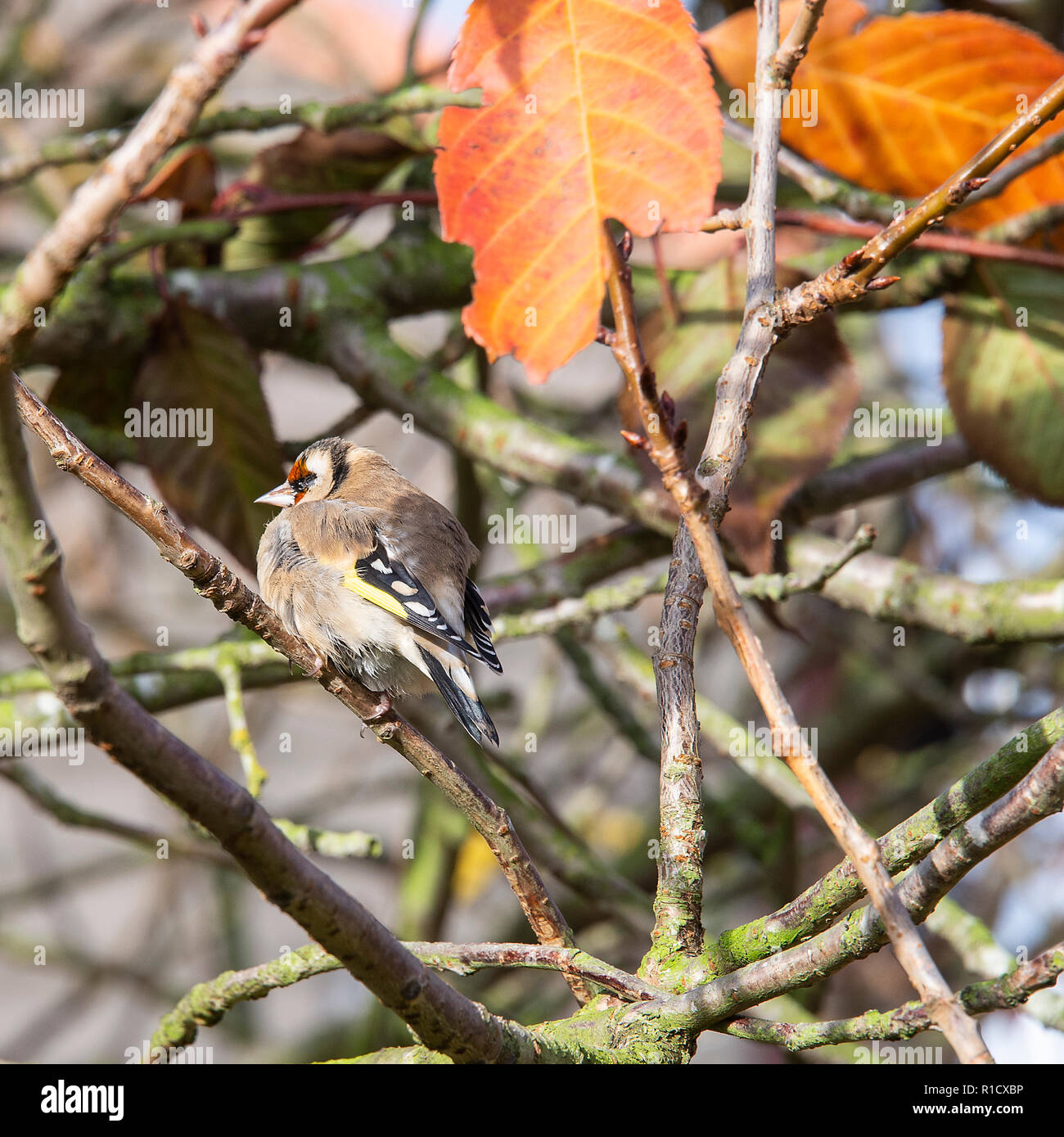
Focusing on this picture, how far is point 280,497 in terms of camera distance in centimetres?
281

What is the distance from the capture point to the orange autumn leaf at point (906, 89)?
2330 mm

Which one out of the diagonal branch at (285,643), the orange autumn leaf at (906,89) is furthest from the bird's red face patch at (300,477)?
the orange autumn leaf at (906,89)

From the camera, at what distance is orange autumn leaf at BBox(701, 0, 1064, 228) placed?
7.64 feet

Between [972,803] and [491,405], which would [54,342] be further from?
[972,803]

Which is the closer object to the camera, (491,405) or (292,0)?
(292,0)

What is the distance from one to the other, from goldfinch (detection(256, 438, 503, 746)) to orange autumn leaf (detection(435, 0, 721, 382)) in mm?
1163

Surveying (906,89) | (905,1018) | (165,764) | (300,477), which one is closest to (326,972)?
(165,764)

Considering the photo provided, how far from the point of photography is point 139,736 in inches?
37.3

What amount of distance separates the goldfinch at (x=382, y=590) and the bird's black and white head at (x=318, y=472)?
0.47 ft

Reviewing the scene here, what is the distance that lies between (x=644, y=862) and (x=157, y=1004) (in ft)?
6.92

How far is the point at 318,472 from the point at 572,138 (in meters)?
1.74

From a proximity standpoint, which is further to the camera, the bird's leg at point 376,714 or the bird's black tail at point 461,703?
the bird's black tail at point 461,703

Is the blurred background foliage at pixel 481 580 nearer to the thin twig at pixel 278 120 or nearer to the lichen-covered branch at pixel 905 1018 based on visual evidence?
the thin twig at pixel 278 120
